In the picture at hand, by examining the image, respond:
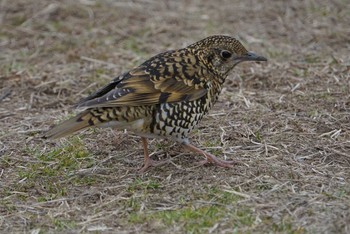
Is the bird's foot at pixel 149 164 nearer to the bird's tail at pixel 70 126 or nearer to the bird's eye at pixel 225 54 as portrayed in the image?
the bird's tail at pixel 70 126

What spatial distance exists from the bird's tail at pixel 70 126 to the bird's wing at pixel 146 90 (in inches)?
4.9

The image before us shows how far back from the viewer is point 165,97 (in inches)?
243

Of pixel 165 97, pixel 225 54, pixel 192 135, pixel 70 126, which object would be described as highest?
pixel 225 54

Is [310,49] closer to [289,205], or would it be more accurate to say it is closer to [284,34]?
[284,34]

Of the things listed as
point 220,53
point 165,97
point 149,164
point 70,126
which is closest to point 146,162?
point 149,164

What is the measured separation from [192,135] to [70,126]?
1.50 metres

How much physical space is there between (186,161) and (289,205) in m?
1.33

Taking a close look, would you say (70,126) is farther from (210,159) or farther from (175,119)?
(210,159)

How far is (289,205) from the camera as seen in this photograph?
534cm

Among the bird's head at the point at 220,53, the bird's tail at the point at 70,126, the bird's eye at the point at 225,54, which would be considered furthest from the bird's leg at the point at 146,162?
the bird's eye at the point at 225,54

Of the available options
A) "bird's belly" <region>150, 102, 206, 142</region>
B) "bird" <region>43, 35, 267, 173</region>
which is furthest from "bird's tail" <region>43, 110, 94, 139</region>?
"bird's belly" <region>150, 102, 206, 142</region>

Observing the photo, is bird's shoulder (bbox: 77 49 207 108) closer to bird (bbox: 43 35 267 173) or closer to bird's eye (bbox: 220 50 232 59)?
bird (bbox: 43 35 267 173)

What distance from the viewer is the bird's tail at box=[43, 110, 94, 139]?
5809mm

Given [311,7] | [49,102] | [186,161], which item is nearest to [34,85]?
[49,102]
